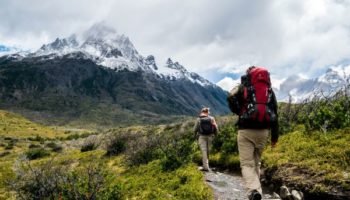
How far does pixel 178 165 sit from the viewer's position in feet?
58.9

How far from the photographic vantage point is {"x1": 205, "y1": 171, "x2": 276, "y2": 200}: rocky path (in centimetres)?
1344

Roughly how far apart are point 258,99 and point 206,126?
8964mm

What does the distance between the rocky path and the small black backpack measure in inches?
71.5

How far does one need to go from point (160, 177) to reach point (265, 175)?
4006 mm

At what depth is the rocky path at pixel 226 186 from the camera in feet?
44.1

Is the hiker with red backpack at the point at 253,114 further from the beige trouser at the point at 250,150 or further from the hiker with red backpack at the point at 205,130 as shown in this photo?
the hiker with red backpack at the point at 205,130

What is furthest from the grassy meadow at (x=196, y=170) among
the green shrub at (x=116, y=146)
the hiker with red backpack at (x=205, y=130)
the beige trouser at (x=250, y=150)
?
the green shrub at (x=116, y=146)

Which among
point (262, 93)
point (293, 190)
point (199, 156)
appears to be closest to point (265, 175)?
point (293, 190)

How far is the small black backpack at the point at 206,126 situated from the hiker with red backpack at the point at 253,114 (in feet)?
27.1

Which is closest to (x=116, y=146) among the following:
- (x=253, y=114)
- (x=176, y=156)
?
(x=176, y=156)

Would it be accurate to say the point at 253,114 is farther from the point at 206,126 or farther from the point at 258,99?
the point at 206,126

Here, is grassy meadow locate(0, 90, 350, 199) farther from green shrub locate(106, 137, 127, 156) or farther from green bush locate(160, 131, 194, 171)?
green shrub locate(106, 137, 127, 156)

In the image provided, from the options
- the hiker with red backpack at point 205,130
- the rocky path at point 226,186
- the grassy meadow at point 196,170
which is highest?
the hiker with red backpack at point 205,130

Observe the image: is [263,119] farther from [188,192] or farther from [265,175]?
[265,175]
